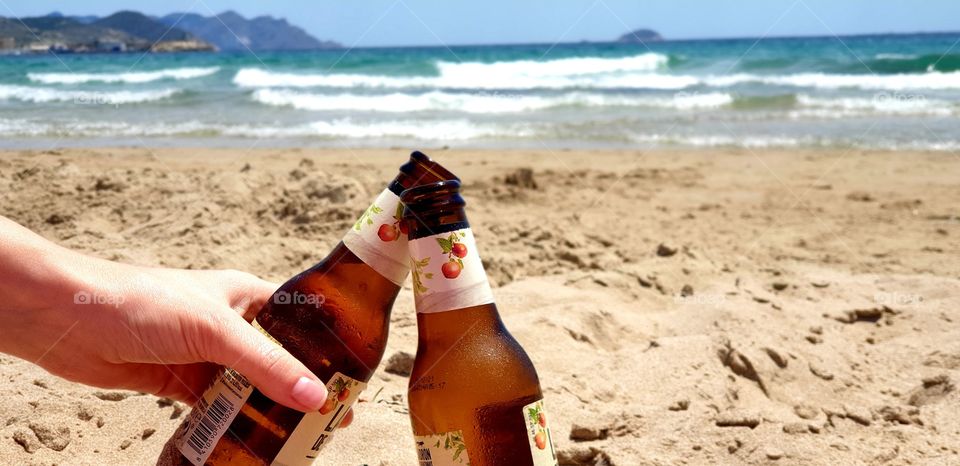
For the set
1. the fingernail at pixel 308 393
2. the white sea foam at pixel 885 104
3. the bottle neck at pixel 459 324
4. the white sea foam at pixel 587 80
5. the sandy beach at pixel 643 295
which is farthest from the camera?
the white sea foam at pixel 587 80

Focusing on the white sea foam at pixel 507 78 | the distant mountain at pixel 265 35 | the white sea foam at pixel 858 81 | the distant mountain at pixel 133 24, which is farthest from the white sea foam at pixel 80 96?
the distant mountain at pixel 265 35

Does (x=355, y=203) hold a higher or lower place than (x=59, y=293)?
lower

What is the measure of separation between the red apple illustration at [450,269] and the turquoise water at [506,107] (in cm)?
883

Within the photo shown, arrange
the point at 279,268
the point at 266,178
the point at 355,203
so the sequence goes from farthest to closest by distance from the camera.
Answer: the point at 266,178 < the point at 355,203 < the point at 279,268

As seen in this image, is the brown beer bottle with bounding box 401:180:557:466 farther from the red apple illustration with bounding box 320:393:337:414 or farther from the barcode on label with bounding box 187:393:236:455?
the barcode on label with bounding box 187:393:236:455

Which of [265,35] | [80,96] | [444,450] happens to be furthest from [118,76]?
[265,35]

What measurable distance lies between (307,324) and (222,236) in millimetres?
2925

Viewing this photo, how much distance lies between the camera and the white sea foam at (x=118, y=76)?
72.7 ft

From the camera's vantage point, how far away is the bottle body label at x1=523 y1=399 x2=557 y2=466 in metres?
1.62

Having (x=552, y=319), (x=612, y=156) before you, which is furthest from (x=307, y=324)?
(x=612, y=156)

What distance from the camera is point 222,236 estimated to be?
4477mm

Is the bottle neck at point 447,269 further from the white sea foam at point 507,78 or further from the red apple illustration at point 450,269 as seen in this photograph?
the white sea foam at point 507,78

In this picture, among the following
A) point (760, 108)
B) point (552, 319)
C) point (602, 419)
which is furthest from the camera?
point (760, 108)

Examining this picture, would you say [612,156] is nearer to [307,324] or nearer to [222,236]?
[222,236]
